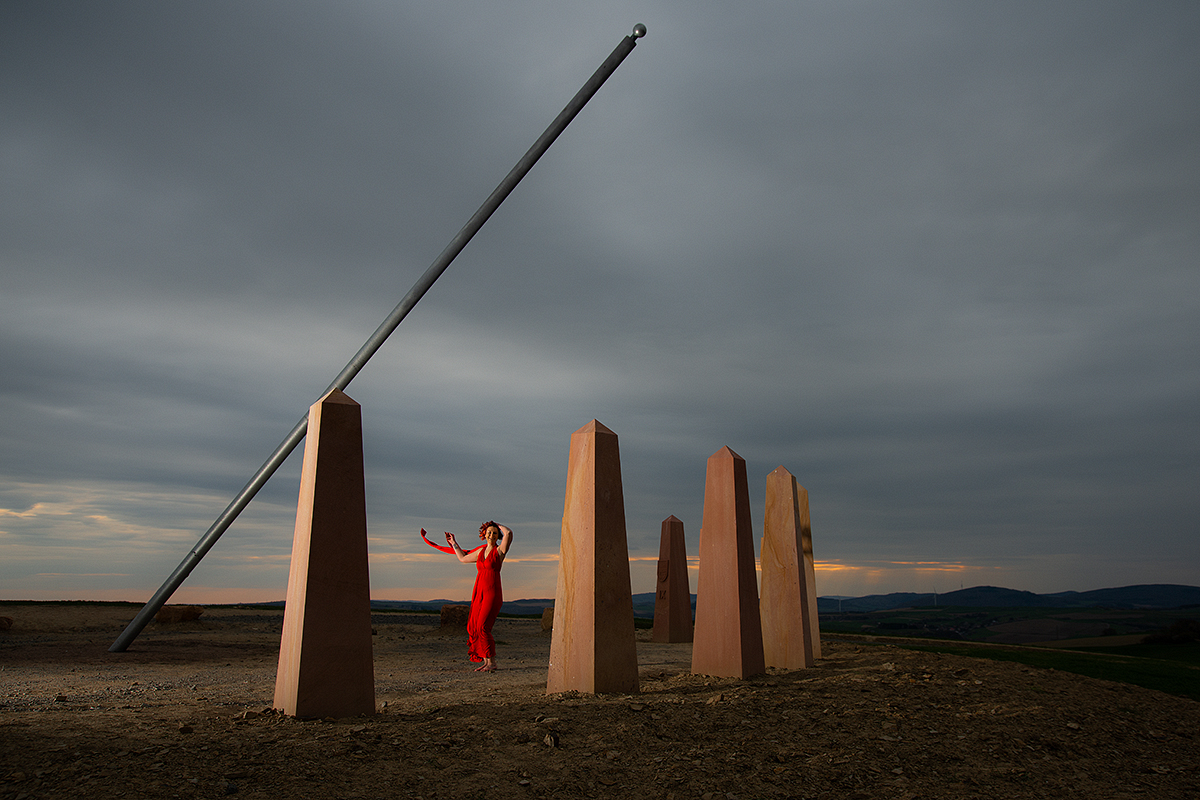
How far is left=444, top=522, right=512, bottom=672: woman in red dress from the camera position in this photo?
11.4 m

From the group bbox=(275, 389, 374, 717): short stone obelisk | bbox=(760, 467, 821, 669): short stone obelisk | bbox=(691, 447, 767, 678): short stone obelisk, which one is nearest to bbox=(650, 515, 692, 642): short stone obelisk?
bbox=(760, 467, 821, 669): short stone obelisk

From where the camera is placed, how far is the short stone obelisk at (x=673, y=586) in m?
17.2

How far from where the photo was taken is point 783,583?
468 inches

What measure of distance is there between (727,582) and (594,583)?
2590 millimetres

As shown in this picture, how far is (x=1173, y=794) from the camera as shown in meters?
6.16

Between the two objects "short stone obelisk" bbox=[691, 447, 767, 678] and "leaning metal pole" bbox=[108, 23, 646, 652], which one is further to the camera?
"leaning metal pole" bbox=[108, 23, 646, 652]

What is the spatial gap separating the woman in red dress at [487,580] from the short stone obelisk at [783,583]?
15.3 ft

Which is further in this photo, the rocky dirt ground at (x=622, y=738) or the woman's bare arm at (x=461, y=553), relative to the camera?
the woman's bare arm at (x=461, y=553)

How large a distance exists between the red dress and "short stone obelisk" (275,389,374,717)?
4482mm

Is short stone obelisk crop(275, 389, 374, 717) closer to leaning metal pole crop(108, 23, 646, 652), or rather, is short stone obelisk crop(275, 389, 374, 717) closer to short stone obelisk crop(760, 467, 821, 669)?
leaning metal pole crop(108, 23, 646, 652)

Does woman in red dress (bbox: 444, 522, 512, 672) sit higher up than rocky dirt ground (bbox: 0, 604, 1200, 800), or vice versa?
woman in red dress (bbox: 444, 522, 512, 672)

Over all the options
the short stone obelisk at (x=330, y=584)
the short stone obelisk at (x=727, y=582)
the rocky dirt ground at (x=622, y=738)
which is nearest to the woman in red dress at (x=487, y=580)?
the rocky dirt ground at (x=622, y=738)

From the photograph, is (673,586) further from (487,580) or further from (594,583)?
(594,583)

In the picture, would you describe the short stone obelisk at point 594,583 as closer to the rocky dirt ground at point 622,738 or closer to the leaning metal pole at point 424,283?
the rocky dirt ground at point 622,738
